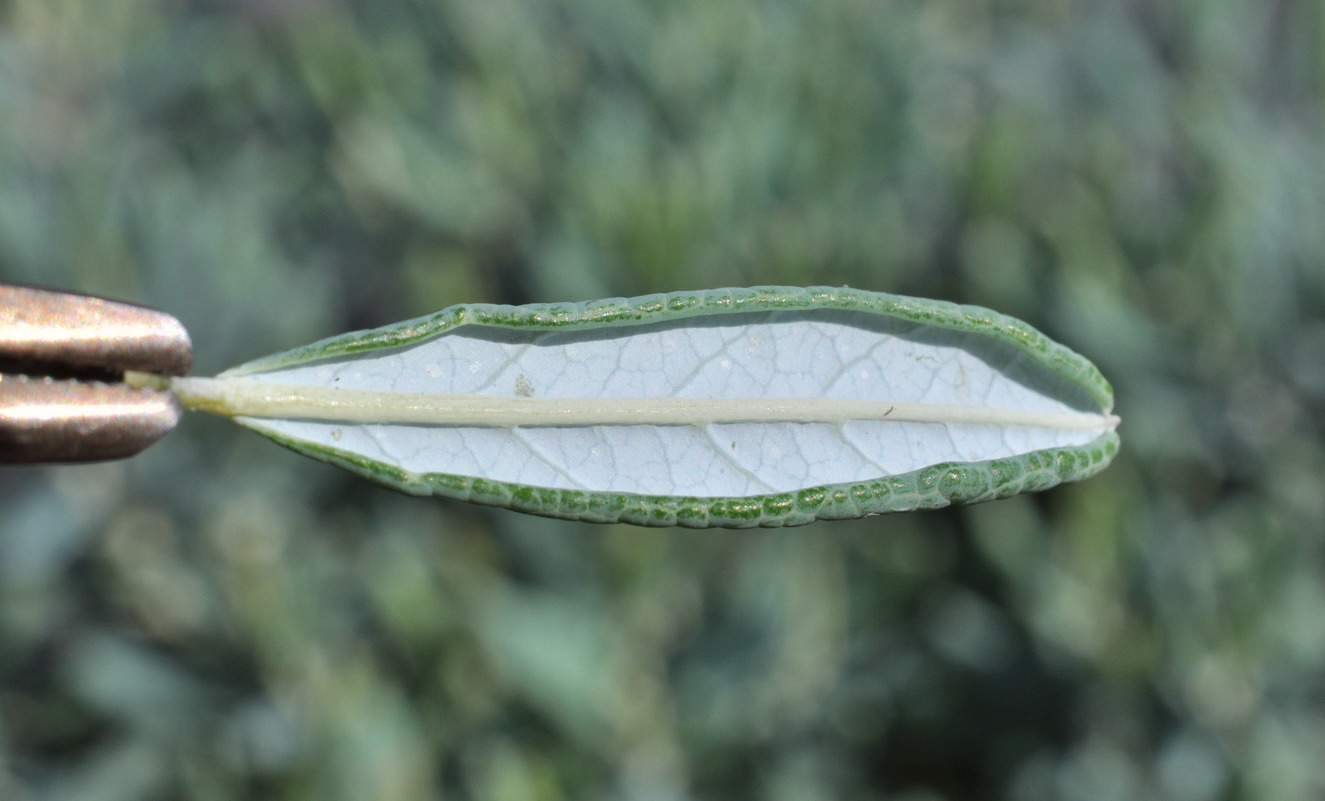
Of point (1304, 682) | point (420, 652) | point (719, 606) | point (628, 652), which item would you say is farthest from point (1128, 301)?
point (420, 652)

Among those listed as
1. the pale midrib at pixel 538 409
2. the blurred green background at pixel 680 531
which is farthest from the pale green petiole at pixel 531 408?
the blurred green background at pixel 680 531

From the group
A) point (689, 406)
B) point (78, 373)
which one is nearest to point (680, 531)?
point (689, 406)

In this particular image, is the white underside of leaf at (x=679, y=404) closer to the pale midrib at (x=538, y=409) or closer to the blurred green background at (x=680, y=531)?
the pale midrib at (x=538, y=409)

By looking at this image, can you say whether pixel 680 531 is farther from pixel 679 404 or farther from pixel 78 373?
pixel 78 373

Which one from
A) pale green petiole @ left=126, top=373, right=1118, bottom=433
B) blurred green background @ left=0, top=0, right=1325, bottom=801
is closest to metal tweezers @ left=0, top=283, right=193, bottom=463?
pale green petiole @ left=126, top=373, right=1118, bottom=433

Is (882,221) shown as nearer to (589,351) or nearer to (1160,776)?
(1160,776)

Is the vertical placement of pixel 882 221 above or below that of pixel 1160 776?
above

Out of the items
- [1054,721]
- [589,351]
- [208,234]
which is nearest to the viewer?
[589,351]

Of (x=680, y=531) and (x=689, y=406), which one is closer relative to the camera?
(x=689, y=406)
